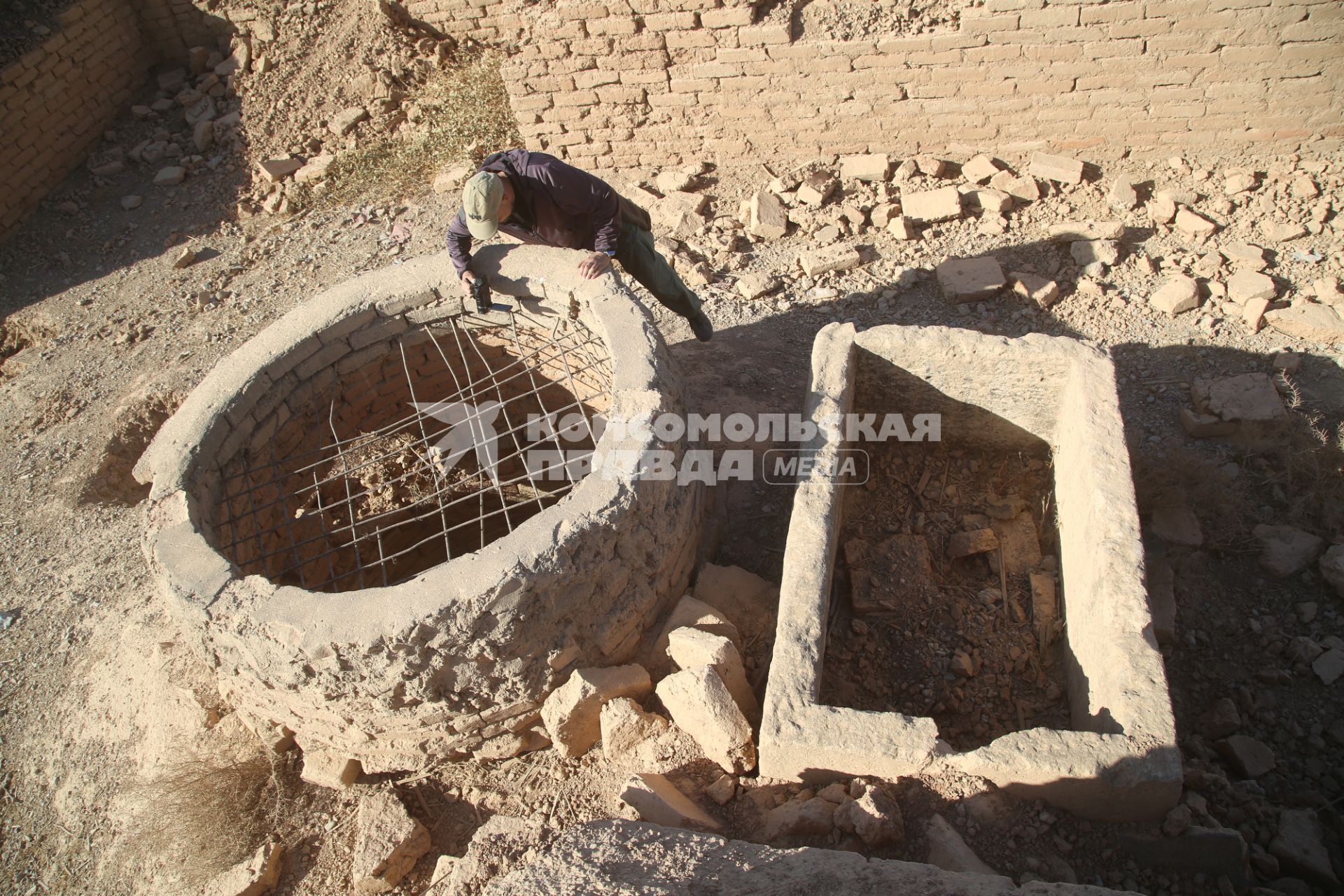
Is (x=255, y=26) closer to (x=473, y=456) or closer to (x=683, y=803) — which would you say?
(x=473, y=456)

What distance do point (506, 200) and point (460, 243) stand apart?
0.30 metres

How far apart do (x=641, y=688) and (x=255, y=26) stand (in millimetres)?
7469

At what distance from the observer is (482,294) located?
387 centimetres

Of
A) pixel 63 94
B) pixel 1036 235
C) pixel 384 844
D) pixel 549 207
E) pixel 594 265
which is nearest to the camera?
pixel 384 844

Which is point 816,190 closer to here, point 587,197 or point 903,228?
point 903,228

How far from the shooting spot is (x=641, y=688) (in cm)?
319

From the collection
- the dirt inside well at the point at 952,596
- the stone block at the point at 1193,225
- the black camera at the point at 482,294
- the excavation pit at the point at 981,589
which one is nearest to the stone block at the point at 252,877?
the excavation pit at the point at 981,589

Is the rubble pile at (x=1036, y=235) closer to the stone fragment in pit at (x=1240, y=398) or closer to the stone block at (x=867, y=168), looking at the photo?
the stone block at (x=867, y=168)

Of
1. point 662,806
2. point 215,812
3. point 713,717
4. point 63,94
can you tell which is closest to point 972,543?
point 713,717

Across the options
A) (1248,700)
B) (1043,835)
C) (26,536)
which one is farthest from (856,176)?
(26,536)

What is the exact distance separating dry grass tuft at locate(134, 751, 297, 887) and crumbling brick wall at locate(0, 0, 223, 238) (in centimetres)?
592

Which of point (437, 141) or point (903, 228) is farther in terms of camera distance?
point (437, 141)

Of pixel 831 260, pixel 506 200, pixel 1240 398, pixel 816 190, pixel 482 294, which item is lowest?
pixel 1240 398

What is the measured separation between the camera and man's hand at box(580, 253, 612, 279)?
3.74 meters
